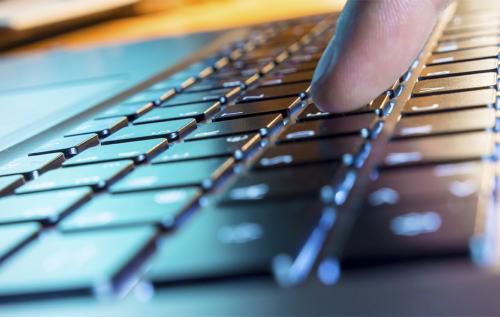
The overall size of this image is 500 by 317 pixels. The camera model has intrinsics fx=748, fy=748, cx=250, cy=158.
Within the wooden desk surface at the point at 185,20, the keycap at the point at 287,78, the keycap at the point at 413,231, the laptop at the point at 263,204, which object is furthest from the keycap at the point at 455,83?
the wooden desk surface at the point at 185,20

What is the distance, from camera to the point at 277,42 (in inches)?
34.5

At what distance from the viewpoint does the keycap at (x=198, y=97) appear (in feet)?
1.98

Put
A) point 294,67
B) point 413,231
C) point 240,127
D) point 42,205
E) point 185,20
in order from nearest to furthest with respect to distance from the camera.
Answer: point 413,231 → point 42,205 → point 240,127 → point 294,67 → point 185,20

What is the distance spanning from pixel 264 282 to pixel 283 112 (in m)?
0.26

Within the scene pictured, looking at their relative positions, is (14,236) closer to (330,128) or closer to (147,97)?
(330,128)

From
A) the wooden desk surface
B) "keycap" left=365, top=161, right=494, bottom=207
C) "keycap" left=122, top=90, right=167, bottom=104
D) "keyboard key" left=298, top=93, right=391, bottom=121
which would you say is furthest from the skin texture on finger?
the wooden desk surface

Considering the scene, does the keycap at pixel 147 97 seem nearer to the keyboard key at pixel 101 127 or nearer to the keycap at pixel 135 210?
the keyboard key at pixel 101 127

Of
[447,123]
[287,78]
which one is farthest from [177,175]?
[287,78]

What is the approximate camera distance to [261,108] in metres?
0.53

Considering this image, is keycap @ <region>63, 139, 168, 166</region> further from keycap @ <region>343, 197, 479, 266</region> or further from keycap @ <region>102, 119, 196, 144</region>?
keycap @ <region>343, 197, 479, 266</region>

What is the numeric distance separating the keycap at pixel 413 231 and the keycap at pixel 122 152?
199 mm

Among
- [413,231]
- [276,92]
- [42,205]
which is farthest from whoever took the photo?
[276,92]

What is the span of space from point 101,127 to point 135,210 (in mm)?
237

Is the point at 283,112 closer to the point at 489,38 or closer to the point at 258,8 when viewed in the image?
the point at 489,38
